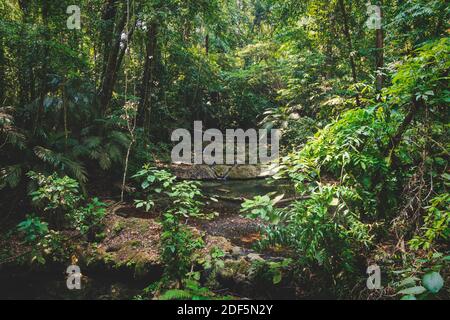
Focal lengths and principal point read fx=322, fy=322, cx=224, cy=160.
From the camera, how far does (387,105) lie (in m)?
3.46

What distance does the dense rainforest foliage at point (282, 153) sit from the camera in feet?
11.0

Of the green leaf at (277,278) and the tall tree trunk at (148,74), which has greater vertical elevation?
the tall tree trunk at (148,74)

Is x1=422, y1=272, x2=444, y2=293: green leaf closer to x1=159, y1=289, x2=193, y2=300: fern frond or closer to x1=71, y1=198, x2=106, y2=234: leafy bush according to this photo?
x1=159, y1=289, x2=193, y2=300: fern frond

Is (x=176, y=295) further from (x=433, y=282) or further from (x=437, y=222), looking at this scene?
(x=437, y=222)

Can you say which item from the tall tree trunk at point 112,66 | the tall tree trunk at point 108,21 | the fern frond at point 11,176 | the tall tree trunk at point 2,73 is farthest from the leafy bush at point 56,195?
the tall tree trunk at point 108,21

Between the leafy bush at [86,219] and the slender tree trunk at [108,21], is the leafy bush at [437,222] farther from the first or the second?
the slender tree trunk at [108,21]

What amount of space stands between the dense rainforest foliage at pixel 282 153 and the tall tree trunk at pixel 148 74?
0.05 m

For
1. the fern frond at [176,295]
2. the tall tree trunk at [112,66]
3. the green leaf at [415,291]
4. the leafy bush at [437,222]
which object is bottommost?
the fern frond at [176,295]

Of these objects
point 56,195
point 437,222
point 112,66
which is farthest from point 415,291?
point 112,66

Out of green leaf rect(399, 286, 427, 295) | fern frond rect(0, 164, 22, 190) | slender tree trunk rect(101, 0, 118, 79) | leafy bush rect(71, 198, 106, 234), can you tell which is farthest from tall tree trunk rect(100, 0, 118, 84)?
green leaf rect(399, 286, 427, 295)

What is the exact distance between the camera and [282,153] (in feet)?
38.3

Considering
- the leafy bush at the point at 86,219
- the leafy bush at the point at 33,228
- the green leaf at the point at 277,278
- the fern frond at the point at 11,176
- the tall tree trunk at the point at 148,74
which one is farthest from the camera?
the tall tree trunk at the point at 148,74

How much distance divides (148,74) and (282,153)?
5.35m

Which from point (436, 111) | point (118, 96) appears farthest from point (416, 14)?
point (118, 96)
